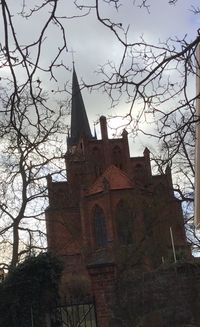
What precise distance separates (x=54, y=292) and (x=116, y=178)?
136 feet

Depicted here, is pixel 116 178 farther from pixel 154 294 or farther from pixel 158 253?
pixel 154 294

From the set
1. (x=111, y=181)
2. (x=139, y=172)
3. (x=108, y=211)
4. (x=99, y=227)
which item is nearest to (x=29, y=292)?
(x=108, y=211)

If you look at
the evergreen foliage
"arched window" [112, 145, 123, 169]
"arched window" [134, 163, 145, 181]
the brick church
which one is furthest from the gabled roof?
the evergreen foliage

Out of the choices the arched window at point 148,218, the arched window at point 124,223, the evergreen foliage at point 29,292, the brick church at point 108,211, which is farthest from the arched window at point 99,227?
the evergreen foliage at point 29,292

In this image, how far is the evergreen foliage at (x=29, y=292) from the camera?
10.8 meters

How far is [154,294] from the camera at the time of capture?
12.0 metres

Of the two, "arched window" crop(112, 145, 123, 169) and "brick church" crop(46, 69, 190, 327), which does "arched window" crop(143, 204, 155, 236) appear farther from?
"arched window" crop(112, 145, 123, 169)

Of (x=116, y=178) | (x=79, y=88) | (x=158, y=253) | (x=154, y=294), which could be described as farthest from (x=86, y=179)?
(x=79, y=88)

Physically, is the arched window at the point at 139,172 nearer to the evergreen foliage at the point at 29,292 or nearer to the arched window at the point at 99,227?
the arched window at the point at 99,227

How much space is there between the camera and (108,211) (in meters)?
48.9

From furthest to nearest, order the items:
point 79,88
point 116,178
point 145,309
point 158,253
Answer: point 116,178, point 158,253, point 145,309, point 79,88

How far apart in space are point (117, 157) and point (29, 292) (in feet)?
156

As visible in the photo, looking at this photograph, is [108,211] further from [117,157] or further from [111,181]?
[117,157]

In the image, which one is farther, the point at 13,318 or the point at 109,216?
the point at 109,216
